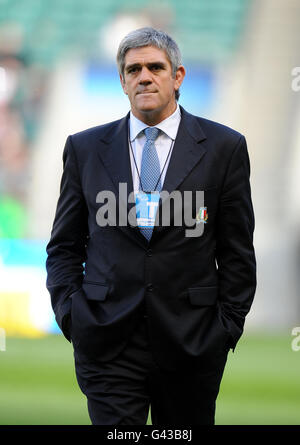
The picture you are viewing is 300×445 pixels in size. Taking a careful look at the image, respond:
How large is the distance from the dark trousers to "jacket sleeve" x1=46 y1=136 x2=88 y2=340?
26cm

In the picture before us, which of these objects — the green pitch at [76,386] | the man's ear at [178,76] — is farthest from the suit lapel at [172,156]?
the green pitch at [76,386]

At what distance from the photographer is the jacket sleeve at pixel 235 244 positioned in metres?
3.01

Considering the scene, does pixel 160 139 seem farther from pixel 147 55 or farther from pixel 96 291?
pixel 96 291

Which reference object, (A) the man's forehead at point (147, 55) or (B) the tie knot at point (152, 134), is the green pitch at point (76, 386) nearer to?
(B) the tie knot at point (152, 134)

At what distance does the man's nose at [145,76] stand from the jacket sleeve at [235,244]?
0.40 m

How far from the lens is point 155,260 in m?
2.91

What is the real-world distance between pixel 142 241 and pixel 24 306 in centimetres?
866

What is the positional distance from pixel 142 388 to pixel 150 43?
47.0 inches

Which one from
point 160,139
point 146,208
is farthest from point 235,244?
point 160,139

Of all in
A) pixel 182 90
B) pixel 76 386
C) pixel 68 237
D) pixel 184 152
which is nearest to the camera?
pixel 184 152

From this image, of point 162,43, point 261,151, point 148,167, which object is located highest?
point 261,151

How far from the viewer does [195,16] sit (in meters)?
16.9
